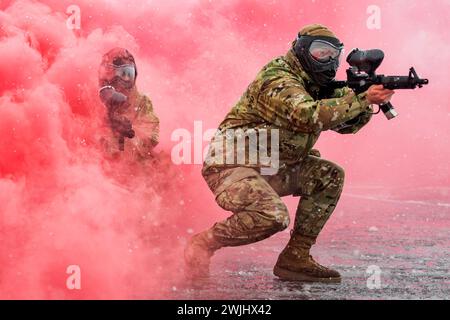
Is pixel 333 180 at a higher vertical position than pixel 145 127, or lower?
lower

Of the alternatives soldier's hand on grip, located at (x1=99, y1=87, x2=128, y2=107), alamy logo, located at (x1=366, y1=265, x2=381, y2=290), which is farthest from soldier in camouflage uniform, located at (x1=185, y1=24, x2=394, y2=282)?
soldier's hand on grip, located at (x1=99, y1=87, x2=128, y2=107)

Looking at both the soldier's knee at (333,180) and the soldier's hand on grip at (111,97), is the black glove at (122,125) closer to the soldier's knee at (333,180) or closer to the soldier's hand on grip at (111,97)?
the soldier's hand on grip at (111,97)

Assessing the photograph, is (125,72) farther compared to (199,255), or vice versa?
(125,72)

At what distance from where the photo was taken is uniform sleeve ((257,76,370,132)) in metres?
6.60

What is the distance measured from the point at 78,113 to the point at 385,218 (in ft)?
12.7

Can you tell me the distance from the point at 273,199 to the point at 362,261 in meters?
1.65

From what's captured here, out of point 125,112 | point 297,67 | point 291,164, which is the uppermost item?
point 125,112

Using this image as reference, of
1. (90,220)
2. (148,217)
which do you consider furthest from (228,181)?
(148,217)

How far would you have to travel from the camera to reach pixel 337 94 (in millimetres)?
7309

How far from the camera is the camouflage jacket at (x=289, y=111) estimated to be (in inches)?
261

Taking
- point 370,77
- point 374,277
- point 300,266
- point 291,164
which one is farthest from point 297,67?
point 374,277

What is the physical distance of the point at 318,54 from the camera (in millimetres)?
6980

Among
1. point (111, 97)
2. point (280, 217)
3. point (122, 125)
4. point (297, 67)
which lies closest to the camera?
point (280, 217)

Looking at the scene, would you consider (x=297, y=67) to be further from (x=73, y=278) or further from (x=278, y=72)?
(x=73, y=278)
